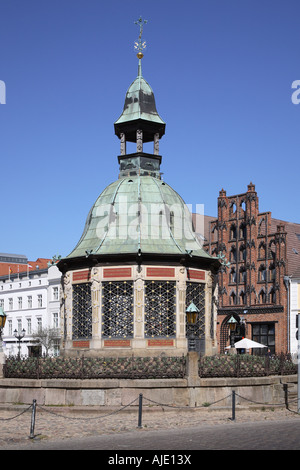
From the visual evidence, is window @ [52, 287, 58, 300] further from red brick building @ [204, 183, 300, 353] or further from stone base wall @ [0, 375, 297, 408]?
stone base wall @ [0, 375, 297, 408]

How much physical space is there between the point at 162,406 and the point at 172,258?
8.17 m

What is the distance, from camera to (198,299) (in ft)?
93.8

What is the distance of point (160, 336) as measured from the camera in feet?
89.2

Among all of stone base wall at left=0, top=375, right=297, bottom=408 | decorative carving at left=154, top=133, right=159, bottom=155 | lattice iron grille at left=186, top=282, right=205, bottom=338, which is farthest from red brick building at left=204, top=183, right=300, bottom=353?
stone base wall at left=0, top=375, right=297, bottom=408

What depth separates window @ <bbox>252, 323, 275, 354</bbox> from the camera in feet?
176

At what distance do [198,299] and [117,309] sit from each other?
3.77 meters

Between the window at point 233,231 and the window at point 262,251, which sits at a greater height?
the window at point 233,231

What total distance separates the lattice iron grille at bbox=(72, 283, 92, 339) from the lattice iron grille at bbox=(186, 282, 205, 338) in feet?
14.4

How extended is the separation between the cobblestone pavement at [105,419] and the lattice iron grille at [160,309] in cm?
638

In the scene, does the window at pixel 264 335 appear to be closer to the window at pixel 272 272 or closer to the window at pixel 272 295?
the window at pixel 272 295

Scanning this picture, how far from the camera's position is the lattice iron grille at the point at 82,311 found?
2798 cm

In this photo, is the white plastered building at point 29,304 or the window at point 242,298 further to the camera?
the white plastered building at point 29,304

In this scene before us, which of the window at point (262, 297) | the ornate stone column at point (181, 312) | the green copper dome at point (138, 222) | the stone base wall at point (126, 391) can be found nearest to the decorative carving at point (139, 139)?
the green copper dome at point (138, 222)

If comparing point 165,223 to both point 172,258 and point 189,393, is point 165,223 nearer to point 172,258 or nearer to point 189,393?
point 172,258
